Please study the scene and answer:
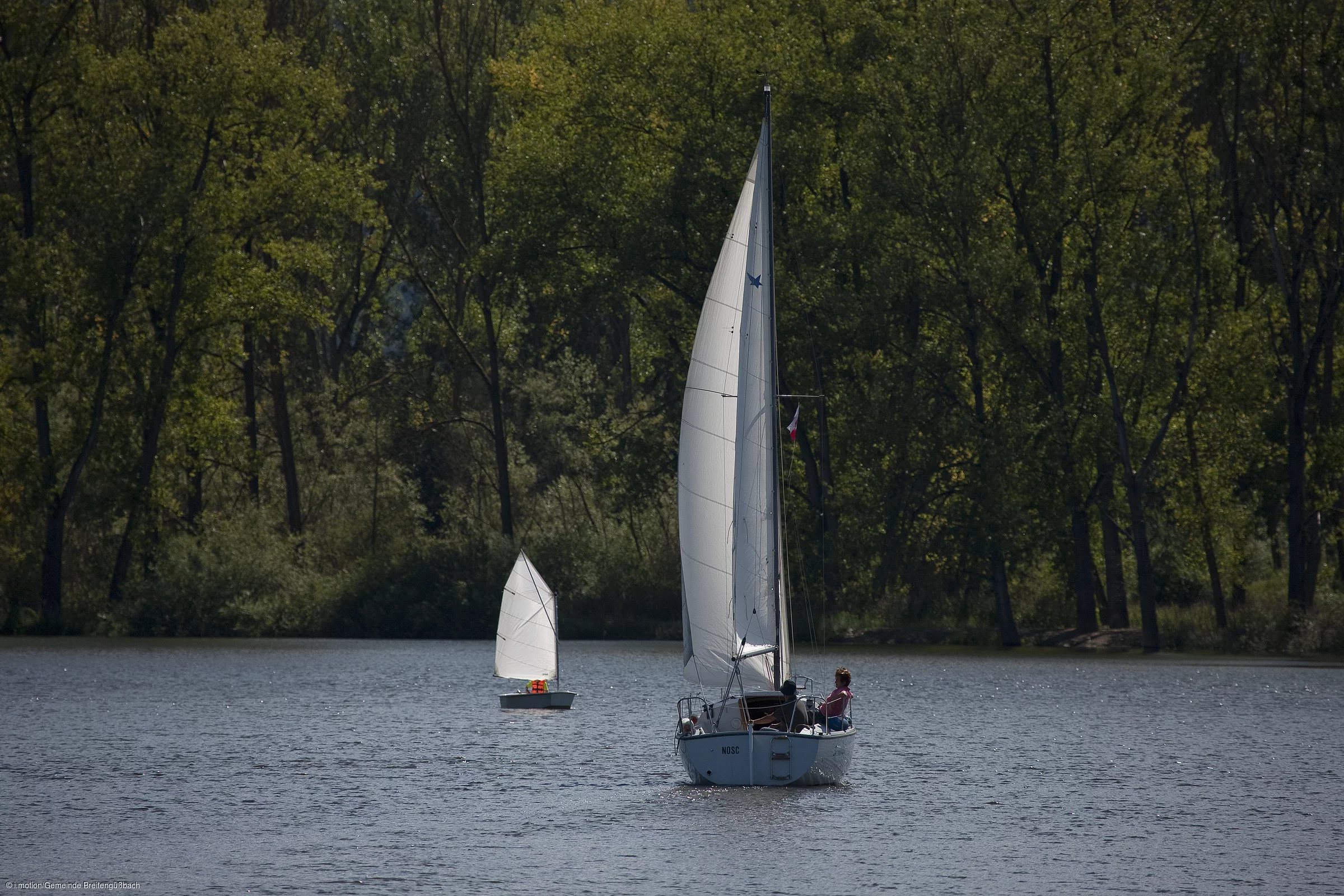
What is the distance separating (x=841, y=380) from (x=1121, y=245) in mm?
13518

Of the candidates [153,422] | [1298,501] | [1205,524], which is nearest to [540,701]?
[1205,524]

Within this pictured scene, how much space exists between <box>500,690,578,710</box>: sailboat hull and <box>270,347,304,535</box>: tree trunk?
32473 mm

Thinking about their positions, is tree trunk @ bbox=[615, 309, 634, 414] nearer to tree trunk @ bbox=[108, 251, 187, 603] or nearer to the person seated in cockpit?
tree trunk @ bbox=[108, 251, 187, 603]

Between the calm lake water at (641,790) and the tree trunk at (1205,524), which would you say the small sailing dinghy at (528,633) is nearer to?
the calm lake water at (641,790)

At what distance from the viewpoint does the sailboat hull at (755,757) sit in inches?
1252

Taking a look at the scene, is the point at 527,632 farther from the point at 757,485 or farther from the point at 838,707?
the point at 757,485

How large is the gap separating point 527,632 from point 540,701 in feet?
9.15

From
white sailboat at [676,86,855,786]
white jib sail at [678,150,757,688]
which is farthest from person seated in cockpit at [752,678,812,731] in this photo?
white jib sail at [678,150,757,688]

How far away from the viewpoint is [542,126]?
79812mm

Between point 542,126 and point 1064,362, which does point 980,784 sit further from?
point 542,126

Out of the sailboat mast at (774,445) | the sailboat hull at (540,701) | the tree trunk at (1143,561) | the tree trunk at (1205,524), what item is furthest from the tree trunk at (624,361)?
the sailboat mast at (774,445)

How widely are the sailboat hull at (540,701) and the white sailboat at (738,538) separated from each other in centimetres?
1948

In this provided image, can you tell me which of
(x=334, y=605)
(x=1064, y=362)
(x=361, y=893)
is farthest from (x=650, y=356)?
(x=361, y=893)

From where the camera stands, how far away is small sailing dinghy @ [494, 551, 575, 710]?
178 feet
